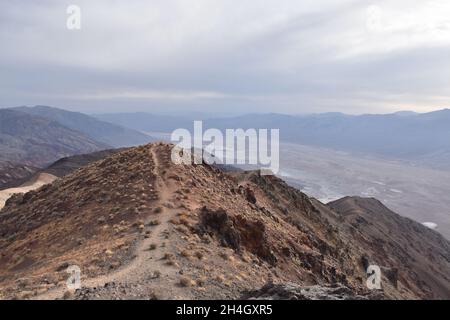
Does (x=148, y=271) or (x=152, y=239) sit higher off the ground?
(x=152, y=239)

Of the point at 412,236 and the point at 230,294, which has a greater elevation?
the point at 230,294

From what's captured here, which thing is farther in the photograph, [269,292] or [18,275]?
[18,275]

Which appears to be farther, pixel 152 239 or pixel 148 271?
pixel 152 239

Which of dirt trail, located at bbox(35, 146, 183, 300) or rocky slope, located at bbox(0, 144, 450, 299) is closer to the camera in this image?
dirt trail, located at bbox(35, 146, 183, 300)

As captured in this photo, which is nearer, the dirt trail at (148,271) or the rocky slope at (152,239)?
the dirt trail at (148,271)
